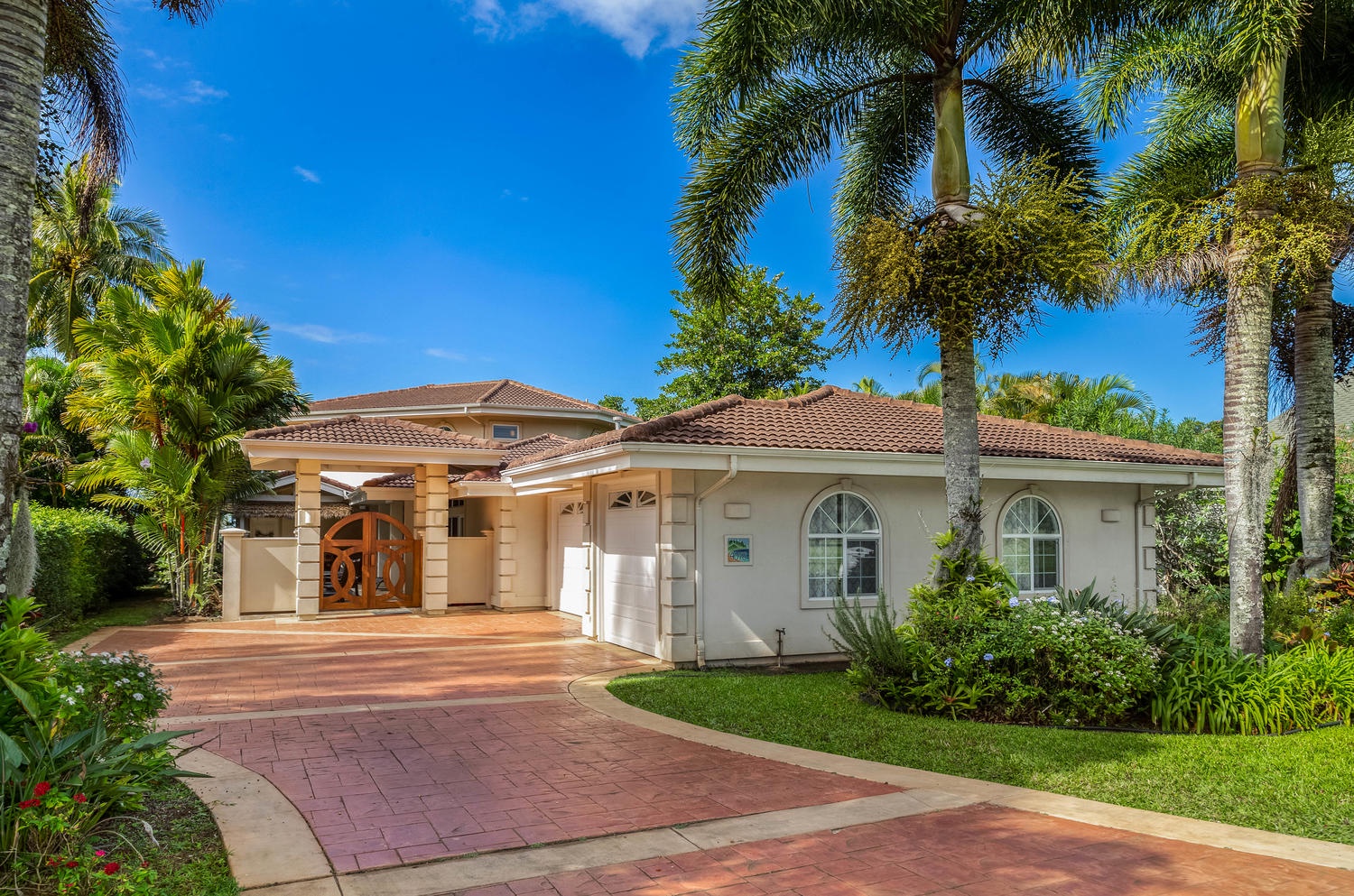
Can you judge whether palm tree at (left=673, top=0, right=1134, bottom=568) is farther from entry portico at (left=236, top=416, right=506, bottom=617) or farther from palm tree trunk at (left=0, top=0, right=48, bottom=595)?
entry portico at (left=236, top=416, right=506, bottom=617)

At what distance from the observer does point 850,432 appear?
546 inches

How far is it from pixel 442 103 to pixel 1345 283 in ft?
73.1

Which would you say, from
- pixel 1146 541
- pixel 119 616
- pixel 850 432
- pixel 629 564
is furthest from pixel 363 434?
pixel 1146 541

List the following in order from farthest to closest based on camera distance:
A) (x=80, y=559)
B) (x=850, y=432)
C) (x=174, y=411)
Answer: (x=174, y=411)
(x=80, y=559)
(x=850, y=432)

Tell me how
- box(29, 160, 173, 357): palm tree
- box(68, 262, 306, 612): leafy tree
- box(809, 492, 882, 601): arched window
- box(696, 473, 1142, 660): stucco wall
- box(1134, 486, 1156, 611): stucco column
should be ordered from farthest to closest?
box(29, 160, 173, 357): palm tree → box(68, 262, 306, 612): leafy tree → box(1134, 486, 1156, 611): stucco column → box(809, 492, 882, 601): arched window → box(696, 473, 1142, 660): stucco wall

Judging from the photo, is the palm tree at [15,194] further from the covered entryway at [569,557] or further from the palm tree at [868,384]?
the palm tree at [868,384]

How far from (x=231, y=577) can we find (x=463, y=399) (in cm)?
1393

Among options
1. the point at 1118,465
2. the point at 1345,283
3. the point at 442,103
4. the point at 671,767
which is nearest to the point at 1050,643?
the point at 671,767

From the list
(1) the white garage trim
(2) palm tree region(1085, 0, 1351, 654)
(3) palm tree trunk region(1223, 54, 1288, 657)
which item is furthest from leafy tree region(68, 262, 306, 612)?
(3) palm tree trunk region(1223, 54, 1288, 657)

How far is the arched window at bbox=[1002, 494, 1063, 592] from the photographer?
48.5 feet

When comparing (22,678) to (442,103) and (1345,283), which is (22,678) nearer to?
(1345,283)

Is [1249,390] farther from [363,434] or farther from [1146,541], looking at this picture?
[363,434]

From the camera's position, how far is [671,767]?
23.4ft

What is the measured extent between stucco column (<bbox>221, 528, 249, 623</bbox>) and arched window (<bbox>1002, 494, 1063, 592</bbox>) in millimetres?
14656
